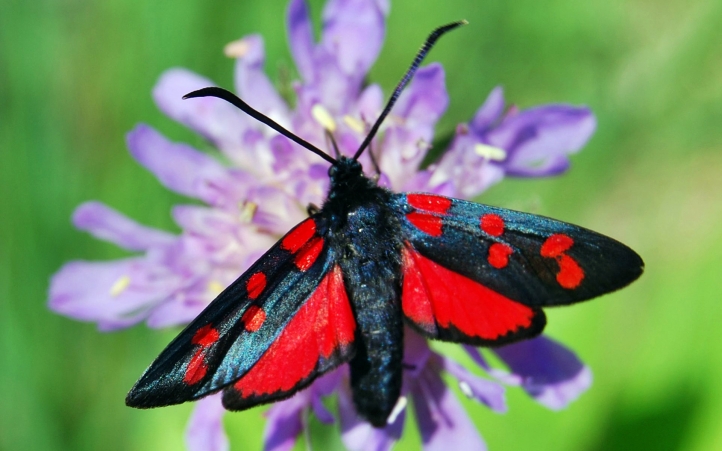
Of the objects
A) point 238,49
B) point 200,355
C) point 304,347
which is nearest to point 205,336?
point 200,355

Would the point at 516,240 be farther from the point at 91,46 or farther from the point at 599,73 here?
the point at 91,46

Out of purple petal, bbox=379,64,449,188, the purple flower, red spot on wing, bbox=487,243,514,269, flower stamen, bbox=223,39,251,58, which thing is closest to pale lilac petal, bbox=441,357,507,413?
the purple flower

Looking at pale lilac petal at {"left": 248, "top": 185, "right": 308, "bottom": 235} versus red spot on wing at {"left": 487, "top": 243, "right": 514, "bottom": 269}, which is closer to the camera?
red spot on wing at {"left": 487, "top": 243, "right": 514, "bottom": 269}

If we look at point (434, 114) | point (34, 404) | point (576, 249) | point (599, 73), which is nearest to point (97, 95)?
point (34, 404)

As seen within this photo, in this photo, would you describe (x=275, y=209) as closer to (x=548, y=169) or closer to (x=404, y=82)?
(x=404, y=82)

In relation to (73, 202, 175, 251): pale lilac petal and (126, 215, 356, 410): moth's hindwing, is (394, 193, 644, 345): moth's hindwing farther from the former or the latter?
(73, 202, 175, 251): pale lilac petal
